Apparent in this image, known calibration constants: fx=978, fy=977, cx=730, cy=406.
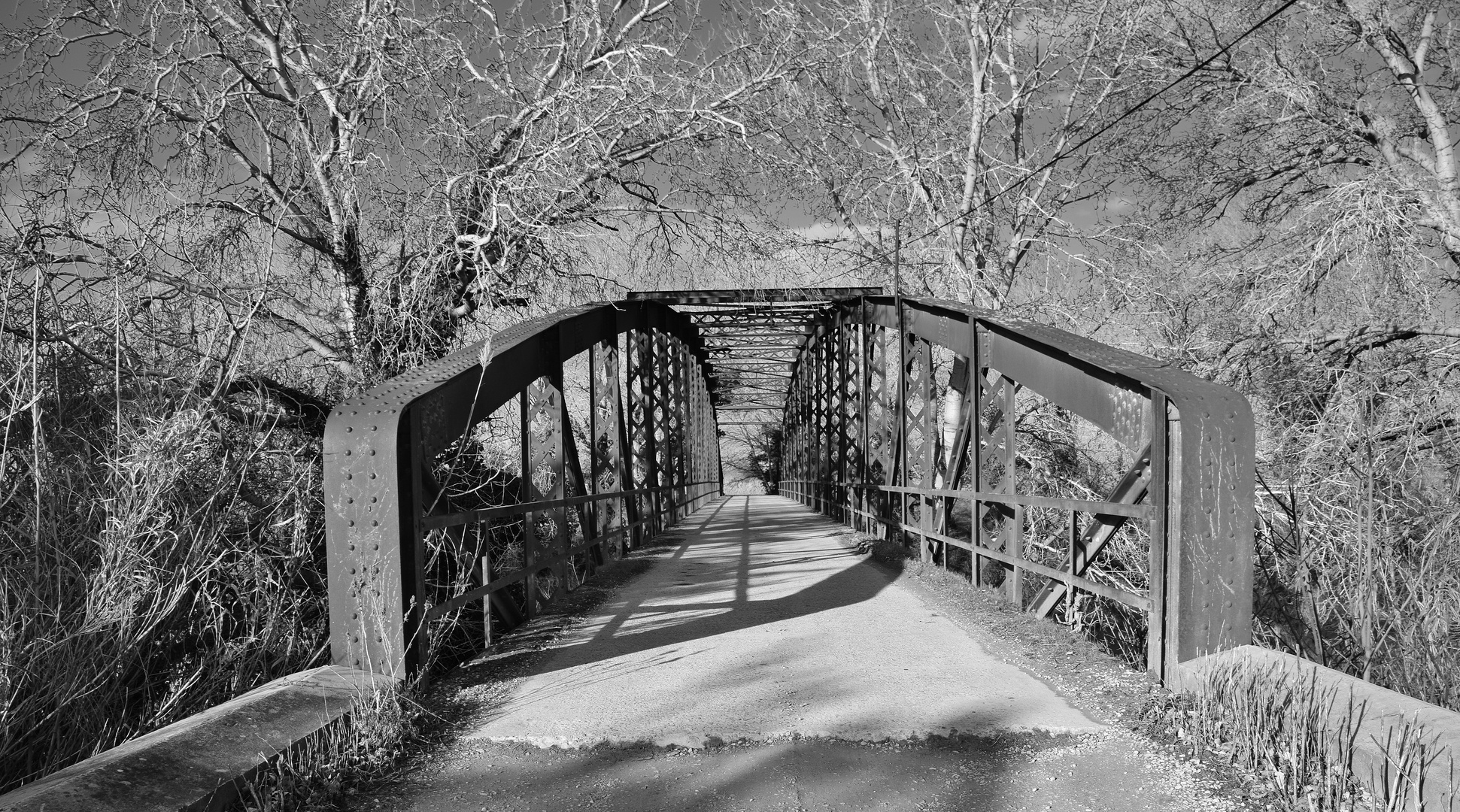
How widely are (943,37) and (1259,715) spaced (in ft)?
48.7

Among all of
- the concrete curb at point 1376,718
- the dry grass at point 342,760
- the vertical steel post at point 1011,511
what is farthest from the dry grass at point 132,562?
the vertical steel post at point 1011,511

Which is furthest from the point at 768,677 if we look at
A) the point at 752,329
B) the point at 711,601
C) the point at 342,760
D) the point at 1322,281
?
the point at 752,329

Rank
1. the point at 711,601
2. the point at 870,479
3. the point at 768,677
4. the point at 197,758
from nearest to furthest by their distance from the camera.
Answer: the point at 197,758, the point at 768,677, the point at 711,601, the point at 870,479

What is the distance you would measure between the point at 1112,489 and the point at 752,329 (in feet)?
54.8

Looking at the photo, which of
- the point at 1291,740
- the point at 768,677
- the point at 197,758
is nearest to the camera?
the point at 197,758

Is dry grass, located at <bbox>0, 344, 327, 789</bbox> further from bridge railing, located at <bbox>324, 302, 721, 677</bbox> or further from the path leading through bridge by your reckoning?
the path leading through bridge

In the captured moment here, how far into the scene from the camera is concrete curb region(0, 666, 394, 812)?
285 centimetres

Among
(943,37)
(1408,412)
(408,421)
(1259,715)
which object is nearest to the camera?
(1259,715)

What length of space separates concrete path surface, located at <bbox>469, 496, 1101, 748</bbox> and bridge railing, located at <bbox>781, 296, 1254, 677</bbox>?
2.48ft

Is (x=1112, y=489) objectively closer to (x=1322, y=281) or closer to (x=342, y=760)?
(x=1322, y=281)

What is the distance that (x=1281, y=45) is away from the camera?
34.9 ft

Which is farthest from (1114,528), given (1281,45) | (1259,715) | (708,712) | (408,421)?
(1281,45)

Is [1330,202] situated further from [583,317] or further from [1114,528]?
[583,317]

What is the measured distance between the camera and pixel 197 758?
3.27m
